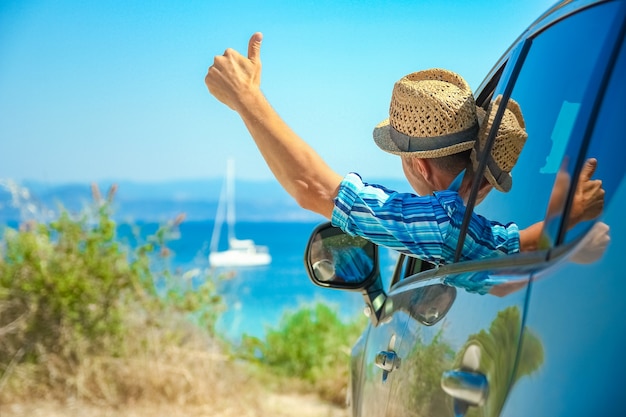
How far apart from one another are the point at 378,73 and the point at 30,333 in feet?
205

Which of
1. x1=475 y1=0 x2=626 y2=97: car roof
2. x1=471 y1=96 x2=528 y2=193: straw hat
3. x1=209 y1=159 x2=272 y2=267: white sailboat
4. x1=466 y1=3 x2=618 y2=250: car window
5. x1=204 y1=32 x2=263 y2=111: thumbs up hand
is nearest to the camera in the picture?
x1=466 y1=3 x2=618 y2=250: car window

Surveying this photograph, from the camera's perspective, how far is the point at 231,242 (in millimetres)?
44844

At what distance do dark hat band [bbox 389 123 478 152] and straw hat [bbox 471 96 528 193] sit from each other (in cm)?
14

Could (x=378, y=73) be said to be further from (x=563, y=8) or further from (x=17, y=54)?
(x=563, y=8)

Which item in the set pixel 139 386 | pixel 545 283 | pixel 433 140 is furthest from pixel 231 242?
pixel 545 283

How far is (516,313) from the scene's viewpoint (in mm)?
1152

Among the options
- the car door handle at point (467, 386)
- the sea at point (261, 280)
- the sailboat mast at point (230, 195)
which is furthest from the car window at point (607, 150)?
the sailboat mast at point (230, 195)

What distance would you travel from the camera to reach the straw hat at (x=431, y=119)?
75.9 inches

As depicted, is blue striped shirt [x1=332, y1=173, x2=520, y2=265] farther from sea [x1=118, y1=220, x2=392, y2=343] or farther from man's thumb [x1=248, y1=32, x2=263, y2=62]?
sea [x1=118, y1=220, x2=392, y2=343]

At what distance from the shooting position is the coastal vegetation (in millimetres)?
6289

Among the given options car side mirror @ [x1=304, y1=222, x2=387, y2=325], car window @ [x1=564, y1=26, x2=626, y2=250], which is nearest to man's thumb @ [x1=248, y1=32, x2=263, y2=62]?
car side mirror @ [x1=304, y1=222, x2=387, y2=325]

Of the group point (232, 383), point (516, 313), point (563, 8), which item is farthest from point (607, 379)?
point (232, 383)

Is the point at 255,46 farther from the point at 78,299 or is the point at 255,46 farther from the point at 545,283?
the point at 78,299

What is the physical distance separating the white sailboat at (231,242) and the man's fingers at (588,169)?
121 feet
